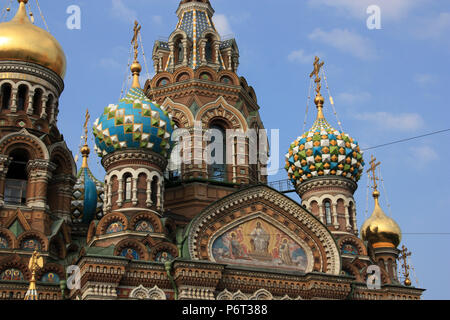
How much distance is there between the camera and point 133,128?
745 inches

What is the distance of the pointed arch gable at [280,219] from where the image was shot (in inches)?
734

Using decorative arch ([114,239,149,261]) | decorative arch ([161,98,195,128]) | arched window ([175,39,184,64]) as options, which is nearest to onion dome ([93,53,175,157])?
decorative arch ([114,239,149,261])

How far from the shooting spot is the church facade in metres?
17.8

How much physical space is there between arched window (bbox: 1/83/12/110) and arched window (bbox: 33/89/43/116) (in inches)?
26.6

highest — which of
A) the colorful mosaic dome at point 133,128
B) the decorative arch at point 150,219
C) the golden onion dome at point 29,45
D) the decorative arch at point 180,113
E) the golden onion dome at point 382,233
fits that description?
the golden onion dome at point 29,45

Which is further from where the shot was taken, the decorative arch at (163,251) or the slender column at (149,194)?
the slender column at (149,194)

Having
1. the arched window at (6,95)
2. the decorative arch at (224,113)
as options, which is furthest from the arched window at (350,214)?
the arched window at (6,95)

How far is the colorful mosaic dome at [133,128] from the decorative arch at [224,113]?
10.6 feet

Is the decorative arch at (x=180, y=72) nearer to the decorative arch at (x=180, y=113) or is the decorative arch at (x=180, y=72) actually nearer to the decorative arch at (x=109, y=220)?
the decorative arch at (x=180, y=113)

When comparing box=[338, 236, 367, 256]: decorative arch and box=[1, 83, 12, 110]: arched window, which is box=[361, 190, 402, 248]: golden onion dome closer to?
box=[338, 236, 367, 256]: decorative arch

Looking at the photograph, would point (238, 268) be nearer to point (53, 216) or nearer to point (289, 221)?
point (289, 221)

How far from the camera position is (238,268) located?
Answer: 58.9 feet
